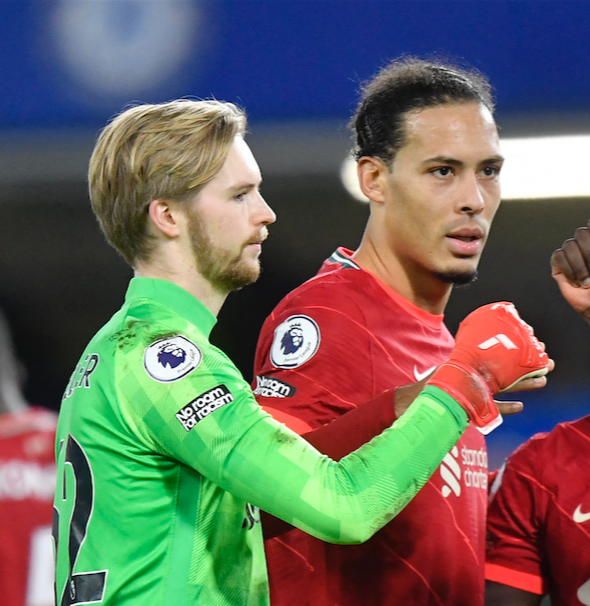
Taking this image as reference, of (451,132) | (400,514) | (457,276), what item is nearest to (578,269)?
(457,276)

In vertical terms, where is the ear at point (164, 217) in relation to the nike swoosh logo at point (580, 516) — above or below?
above

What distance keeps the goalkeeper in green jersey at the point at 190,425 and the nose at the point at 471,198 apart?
31 centimetres

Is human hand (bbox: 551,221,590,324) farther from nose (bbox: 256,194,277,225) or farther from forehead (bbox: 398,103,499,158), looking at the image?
nose (bbox: 256,194,277,225)

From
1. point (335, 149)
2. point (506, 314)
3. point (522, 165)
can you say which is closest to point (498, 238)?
point (522, 165)

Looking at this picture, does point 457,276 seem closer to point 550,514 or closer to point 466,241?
point 466,241

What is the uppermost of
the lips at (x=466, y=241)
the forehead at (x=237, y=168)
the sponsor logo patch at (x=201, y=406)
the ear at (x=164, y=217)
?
the lips at (x=466, y=241)

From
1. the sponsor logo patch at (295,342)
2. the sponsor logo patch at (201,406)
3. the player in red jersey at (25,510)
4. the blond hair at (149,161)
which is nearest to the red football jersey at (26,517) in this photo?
the player in red jersey at (25,510)

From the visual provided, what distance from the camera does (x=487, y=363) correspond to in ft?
3.25

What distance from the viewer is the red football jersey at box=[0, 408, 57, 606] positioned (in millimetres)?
2074

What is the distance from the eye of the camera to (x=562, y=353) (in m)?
2.38

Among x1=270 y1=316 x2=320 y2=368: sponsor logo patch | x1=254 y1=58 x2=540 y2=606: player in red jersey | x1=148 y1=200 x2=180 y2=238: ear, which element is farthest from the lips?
x1=148 y1=200 x2=180 y2=238: ear

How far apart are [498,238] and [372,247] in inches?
44.8

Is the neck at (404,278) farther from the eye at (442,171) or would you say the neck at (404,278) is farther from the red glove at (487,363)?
the red glove at (487,363)

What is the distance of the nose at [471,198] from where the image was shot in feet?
4.40
